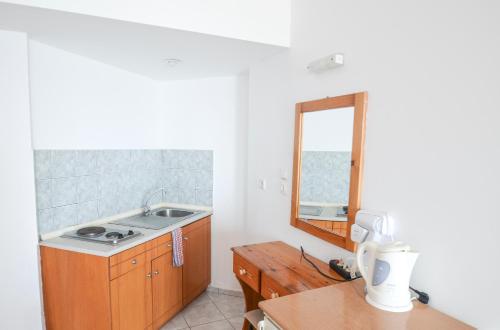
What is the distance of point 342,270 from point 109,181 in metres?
2.20

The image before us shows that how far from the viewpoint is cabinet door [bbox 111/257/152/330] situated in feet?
6.76

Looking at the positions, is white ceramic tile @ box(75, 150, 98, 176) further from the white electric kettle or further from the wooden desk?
the white electric kettle

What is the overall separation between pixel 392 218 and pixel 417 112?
524 mm

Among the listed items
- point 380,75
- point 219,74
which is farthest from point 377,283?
point 219,74

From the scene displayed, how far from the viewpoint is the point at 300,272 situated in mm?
1716

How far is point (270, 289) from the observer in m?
1.67

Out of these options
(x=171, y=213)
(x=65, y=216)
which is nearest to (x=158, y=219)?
(x=171, y=213)

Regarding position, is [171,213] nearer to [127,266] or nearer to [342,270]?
[127,266]

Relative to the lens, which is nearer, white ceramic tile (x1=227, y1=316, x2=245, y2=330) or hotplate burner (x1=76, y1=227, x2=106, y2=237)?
hotplate burner (x1=76, y1=227, x2=106, y2=237)

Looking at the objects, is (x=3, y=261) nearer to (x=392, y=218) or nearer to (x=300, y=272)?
(x=300, y=272)

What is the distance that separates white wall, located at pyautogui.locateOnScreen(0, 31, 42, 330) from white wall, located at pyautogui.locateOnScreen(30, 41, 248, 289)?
39 cm

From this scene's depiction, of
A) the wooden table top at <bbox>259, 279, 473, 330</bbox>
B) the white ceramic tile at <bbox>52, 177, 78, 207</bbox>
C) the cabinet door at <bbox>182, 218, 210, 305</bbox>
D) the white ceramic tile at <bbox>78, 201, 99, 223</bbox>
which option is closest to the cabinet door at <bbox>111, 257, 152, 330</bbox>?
the cabinet door at <bbox>182, 218, 210, 305</bbox>

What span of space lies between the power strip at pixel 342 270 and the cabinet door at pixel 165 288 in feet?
4.91

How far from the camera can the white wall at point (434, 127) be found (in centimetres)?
108
